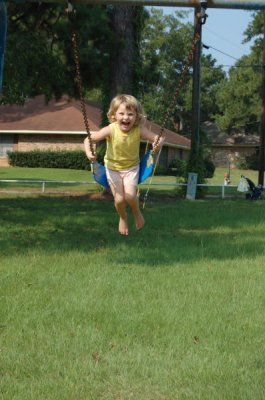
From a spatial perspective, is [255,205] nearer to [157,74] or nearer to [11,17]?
[157,74]

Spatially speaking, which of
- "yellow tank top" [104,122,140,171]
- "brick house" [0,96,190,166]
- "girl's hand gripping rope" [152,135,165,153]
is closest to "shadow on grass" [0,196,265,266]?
"yellow tank top" [104,122,140,171]

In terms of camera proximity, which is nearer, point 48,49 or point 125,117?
point 125,117

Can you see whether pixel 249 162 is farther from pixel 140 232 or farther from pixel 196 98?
pixel 140 232

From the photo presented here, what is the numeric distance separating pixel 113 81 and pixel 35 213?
195 inches

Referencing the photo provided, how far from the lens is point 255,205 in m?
17.6

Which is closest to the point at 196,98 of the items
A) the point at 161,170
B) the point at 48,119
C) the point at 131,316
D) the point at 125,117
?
the point at 125,117

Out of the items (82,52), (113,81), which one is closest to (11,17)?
(82,52)

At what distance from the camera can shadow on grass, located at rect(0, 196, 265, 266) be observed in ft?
29.4

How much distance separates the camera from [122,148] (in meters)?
5.87

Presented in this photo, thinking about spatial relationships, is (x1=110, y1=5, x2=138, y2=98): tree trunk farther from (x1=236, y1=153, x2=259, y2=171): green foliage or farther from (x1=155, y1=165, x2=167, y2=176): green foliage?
(x1=236, y1=153, x2=259, y2=171): green foliage

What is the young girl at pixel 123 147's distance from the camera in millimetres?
5766

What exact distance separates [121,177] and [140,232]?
196 inches

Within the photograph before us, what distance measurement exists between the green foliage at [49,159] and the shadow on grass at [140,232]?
18762mm

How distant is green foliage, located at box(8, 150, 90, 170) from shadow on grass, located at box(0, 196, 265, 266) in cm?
1876
